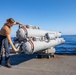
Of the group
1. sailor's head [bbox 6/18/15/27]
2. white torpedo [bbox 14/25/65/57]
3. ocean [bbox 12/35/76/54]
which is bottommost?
ocean [bbox 12/35/76/54]

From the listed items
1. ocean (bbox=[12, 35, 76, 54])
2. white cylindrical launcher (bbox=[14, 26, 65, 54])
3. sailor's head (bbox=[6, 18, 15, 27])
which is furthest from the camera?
ocean (bbox=[12, 35, 76, 54])

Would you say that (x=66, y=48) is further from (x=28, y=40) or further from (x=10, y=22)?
(x=10, y=22)

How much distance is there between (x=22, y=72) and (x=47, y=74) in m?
1.19

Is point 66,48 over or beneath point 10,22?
beneath

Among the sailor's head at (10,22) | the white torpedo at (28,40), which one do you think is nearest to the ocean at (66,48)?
the white torpedo at (28,40)

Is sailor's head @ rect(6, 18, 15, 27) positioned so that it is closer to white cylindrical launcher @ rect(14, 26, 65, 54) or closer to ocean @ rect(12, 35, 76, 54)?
white cylindrical launcher @ rect(14, 26, 65, 54)

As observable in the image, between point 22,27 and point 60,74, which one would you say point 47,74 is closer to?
point 60,74

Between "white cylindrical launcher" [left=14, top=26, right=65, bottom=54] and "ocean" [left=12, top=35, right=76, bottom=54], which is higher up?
"white cylindrical launcher" [left=14, top=26, right=65, bottom=54]

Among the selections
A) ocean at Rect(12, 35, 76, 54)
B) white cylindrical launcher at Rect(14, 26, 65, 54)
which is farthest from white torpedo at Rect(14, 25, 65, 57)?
ocean at Rect(12, 35, 76, 54)

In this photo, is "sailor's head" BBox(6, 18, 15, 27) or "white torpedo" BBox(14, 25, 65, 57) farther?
"white torpedo" BBox(14, 25, 65, 57)

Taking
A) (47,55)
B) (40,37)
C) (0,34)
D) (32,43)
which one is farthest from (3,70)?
(47,55)

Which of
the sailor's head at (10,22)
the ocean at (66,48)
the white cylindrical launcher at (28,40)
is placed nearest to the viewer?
the sailor's head at (10,22)

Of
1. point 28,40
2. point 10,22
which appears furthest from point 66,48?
point 10,22

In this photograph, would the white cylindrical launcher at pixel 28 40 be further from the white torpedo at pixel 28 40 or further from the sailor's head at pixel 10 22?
the sailor's head at pixel 10 22
